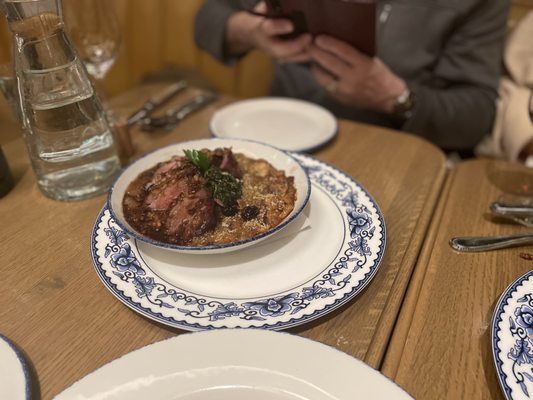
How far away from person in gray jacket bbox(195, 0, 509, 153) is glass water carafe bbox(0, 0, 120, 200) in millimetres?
744

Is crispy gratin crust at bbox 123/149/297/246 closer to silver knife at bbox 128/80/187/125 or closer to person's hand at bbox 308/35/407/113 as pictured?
silver knife at bbox 128/80/187/125

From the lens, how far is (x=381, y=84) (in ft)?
4.99

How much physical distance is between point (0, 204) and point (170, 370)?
2.24 ft

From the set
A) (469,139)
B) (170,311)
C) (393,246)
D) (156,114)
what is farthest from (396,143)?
(170,311)

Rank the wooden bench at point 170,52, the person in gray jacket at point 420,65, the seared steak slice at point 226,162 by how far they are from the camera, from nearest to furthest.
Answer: the seared steak slice at point 226,162
the person in gray jacket at point 420,65
the wooden bench at point 170,52

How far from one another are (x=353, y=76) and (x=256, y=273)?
3.18ft

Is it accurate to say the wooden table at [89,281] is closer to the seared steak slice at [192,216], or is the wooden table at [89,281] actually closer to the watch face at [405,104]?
the seared steak slice at [192,216]

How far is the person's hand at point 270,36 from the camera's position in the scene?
56.8 inches

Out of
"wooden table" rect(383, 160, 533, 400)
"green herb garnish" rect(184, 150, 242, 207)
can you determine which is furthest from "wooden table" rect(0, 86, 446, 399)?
"green herb garnish" rect(184, 150, 242, 207)

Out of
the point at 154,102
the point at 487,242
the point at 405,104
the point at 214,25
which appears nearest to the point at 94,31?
the point at 154,102

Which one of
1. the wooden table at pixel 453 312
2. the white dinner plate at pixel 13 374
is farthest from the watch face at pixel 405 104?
the white dinner plate at pixel 13 374

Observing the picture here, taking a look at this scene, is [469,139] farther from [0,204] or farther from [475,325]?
[0,204]

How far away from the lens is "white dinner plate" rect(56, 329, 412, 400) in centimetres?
56

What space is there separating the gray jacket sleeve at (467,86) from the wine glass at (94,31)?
3.45 feet
